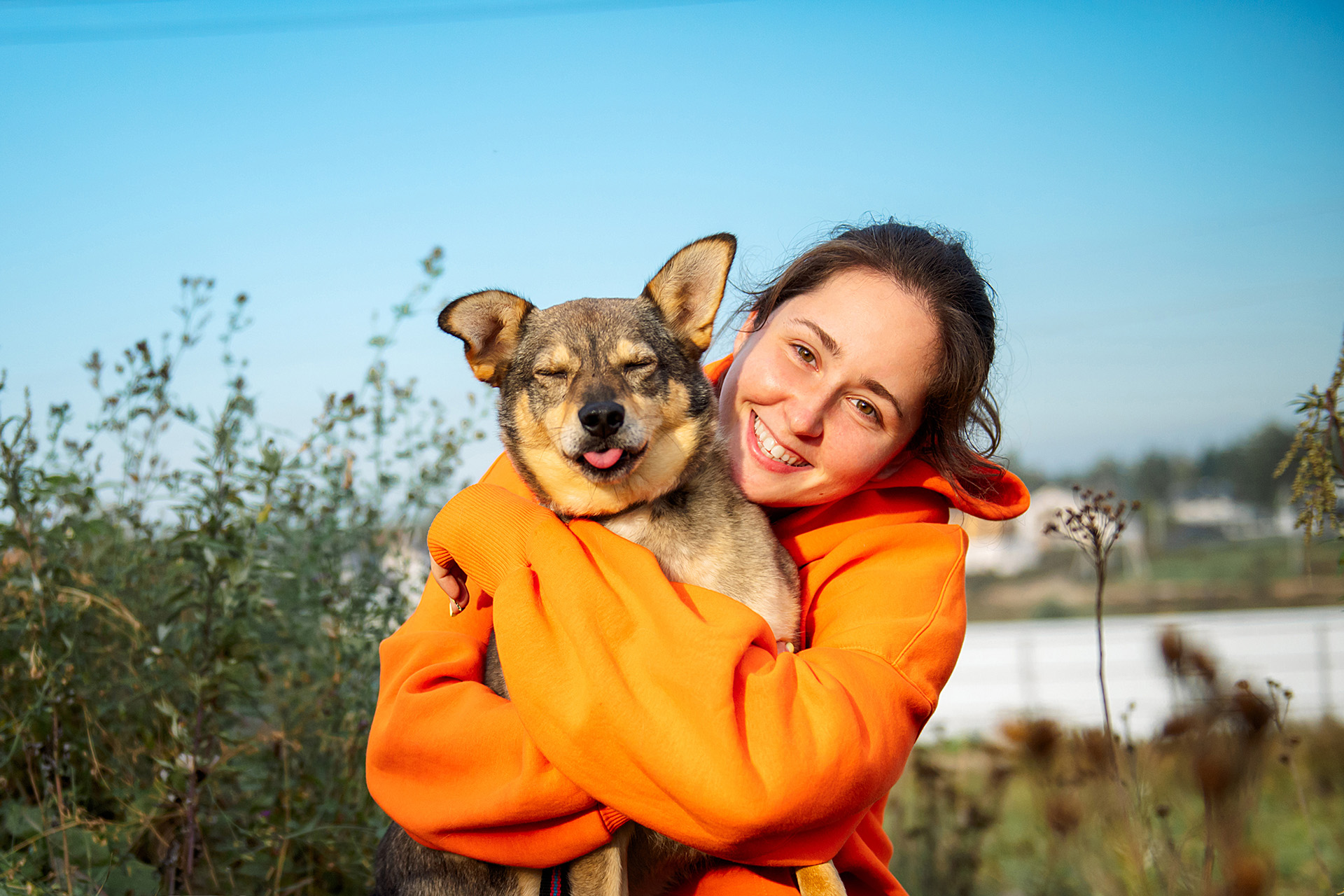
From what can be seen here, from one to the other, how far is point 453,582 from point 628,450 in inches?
26.3

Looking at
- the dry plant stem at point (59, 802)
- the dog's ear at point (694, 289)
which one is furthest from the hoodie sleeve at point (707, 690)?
the dry plant stem at point (59, 802)

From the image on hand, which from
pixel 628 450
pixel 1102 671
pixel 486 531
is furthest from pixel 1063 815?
pixel 486 531

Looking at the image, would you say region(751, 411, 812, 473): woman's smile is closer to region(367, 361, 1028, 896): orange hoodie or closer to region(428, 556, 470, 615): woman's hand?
region(367, 361, 1028, 896): orange hoodie

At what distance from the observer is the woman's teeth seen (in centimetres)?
268

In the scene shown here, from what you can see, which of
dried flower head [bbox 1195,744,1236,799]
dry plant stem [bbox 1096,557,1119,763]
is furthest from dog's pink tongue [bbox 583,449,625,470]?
dried flower head [bbox 1195,744,1236,799]

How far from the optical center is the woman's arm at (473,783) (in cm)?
201

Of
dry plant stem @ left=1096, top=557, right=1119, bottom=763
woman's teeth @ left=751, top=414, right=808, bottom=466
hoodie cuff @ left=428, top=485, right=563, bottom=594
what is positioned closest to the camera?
hoodie cuff @ left=428, top=485, right=563, bottom=594

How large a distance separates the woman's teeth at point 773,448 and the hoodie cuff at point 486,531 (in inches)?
29.7

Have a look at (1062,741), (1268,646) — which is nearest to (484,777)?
(1062,741)

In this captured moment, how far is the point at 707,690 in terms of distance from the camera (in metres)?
1.82

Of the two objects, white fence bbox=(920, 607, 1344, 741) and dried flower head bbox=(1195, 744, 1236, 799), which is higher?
dried flower head bbox=(1195, 744, 1236, 799)

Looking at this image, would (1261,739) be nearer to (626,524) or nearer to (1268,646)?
(626,524)

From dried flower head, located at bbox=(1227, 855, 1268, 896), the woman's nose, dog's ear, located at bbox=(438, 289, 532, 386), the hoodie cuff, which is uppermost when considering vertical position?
dog's ear, located at bbox=(438, 289, 532, 386)

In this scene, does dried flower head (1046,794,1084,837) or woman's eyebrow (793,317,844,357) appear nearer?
woman's eyebrow (793,317,844,357)
